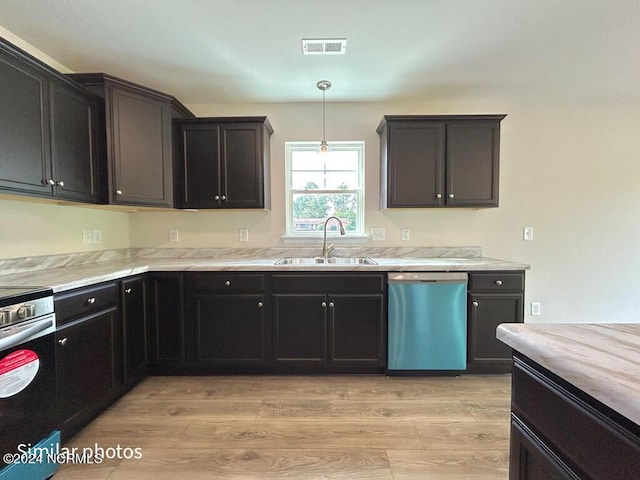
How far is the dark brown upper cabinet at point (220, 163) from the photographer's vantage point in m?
2.68

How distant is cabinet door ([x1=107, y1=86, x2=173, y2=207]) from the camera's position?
2264mm

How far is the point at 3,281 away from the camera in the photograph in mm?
1706

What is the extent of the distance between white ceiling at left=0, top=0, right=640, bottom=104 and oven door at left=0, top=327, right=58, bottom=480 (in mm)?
1917

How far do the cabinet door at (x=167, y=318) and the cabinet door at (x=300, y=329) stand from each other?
0.76m

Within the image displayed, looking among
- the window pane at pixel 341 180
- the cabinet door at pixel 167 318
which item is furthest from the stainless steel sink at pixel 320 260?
the cabinet door at pixel 167 318

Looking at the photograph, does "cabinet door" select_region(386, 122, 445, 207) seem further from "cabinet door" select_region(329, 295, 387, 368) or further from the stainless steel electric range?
the stainless steel electric range

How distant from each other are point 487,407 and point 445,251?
1416 millimetres

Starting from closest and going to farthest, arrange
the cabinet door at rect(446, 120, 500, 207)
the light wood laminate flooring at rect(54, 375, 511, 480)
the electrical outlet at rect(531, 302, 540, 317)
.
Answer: the light wood laminate flooring at rect(54, 375, 511, 480), the cabinet door at rect(446, 120, 500, 207), the electrical outlet at rect(531, 302, 540, 317)

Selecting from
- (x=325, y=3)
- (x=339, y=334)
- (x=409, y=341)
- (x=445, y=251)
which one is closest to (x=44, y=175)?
(x=325, y=3)

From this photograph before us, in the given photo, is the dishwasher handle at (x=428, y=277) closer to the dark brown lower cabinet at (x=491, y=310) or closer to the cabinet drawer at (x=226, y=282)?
the dark brown lower cabinet at (x=491, y=310)

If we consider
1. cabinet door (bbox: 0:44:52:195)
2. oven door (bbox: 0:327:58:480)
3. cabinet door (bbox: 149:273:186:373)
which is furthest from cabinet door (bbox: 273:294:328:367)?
cabinet door (bbox: 0:44:52:195)

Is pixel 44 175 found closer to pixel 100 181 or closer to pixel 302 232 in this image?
pixel 100 181

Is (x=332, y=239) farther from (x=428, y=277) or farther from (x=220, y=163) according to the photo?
(x=220, y=163)

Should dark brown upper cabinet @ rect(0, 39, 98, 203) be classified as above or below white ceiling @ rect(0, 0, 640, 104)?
below
